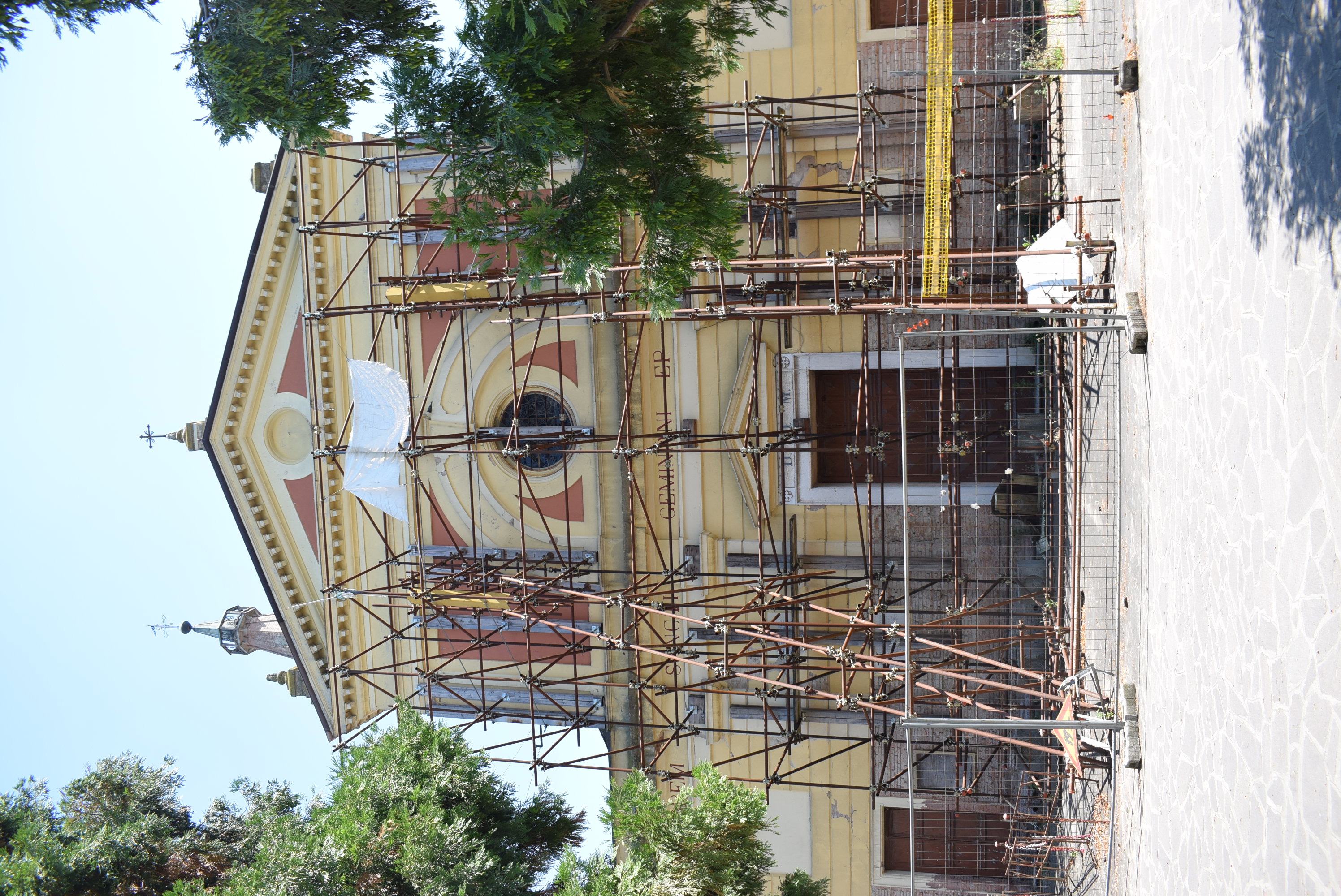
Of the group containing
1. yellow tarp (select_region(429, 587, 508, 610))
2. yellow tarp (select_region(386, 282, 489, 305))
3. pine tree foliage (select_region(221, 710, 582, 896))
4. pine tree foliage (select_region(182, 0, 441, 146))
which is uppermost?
pine tree foliage (select_region(182, 0, 441, 146))

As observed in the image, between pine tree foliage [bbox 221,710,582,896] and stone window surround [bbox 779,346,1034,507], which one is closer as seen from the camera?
pine tree foliage [bbox 221,710,582,896]

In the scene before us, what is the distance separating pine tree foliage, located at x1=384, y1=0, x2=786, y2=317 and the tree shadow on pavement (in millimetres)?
3661

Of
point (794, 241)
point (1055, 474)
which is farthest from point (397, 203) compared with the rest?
point (1055, 474)

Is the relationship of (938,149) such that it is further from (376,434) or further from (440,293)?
(376,434)

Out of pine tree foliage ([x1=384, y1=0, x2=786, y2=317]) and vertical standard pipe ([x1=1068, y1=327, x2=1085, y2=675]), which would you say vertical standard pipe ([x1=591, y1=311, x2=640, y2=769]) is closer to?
pine tree foliage ([x1=384, y1=0, x2=786, y2=317])

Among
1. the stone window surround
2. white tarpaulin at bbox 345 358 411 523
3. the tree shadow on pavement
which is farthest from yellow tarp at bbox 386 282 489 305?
the tree shadow on pavement

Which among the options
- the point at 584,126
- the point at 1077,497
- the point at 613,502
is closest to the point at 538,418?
the point at 613,502

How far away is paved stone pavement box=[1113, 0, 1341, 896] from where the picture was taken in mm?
5270

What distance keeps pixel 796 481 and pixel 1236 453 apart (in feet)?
24.1

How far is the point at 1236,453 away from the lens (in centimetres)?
636

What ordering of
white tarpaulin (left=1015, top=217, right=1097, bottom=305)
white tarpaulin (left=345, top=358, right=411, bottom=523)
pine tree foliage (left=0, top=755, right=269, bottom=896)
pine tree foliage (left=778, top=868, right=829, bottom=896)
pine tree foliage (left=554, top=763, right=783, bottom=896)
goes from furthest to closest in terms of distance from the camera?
white tarpaulin (left=345, top=358, right=411, bottom=523)
pine tree foliage (left=0, top=755, right=269, bottom=896)
pine tree foliage (left=778, top=868, right=829, bottom=896)
white tarpaulin (left=1015, top=217, right=1097, bottom=305)
pine tree foliage (left=554, top=763, right=783, bottom=896)

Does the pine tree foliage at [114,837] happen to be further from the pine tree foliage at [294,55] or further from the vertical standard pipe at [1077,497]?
the vertical standard pipe at [1077,497]

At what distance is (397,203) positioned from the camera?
14.8 m

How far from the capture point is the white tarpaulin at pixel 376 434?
1342 cm
